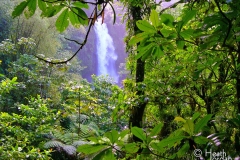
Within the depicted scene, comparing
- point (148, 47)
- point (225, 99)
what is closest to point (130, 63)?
point (225, 99)

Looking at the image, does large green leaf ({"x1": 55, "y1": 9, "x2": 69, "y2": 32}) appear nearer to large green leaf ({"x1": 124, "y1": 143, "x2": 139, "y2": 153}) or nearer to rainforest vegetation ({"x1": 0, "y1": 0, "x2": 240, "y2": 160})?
rainforest vegetation ({"x1": 0, "y1": 0, "x2": 240, "y2": 160})

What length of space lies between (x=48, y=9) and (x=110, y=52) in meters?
12.1

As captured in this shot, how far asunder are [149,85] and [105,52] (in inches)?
441

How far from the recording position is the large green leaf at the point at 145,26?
0.40 meters

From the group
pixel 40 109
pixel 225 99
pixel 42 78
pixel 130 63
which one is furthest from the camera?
pixel 42 78

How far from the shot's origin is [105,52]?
12336mm

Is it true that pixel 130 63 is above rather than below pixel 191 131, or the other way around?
above

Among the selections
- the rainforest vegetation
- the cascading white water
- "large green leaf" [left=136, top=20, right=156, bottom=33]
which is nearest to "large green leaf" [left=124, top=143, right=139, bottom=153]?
the rainforest vegetation

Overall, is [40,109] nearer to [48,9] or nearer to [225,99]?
[225,99]

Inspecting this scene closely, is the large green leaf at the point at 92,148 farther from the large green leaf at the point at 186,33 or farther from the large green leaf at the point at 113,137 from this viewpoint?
the large green leaf at the point at 186,33

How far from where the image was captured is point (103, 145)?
40 centimetres

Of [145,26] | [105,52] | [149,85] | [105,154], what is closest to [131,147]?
[105,154]

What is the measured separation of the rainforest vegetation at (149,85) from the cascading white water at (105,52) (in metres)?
6.16

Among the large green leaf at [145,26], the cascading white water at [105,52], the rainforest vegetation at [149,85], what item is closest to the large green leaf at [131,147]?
the rainforest vegetation at [149,85]
